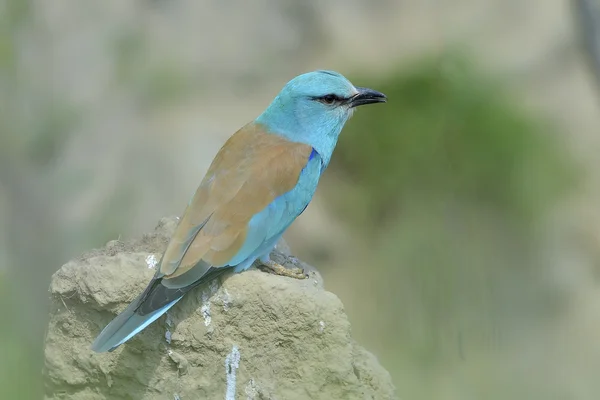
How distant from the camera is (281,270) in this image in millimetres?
3557

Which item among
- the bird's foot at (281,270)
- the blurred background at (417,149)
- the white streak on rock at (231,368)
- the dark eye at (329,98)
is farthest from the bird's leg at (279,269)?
the blurred background at (417,149)

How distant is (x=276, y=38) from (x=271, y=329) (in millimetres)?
5532

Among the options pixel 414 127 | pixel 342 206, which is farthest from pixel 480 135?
pixel 342 206

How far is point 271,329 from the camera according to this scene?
312cm

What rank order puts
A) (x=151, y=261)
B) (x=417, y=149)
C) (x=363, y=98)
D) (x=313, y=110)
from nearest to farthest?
1. (x=151, y=261)
2. (x=313, y=110)
3. (x=363, y=98)
4. (x=417, y=149)

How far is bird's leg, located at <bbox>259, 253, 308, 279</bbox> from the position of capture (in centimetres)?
349

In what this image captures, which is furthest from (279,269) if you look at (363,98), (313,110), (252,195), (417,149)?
(417,149)

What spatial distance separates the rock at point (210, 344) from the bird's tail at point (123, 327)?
0.14 m

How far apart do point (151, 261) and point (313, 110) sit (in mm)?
966

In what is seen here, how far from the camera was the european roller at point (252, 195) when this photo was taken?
312 centimetres

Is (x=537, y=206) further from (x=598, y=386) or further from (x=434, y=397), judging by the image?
(x=434, y=397)

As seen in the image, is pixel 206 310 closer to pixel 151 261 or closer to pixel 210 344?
pixel 210 344

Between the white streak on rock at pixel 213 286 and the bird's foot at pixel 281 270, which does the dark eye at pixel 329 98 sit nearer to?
the bird's foot at pixel 281 270

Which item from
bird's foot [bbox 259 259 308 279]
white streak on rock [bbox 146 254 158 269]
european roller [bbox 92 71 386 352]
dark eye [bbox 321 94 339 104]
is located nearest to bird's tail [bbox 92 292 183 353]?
european roller [bbox 92 71 386 352]
